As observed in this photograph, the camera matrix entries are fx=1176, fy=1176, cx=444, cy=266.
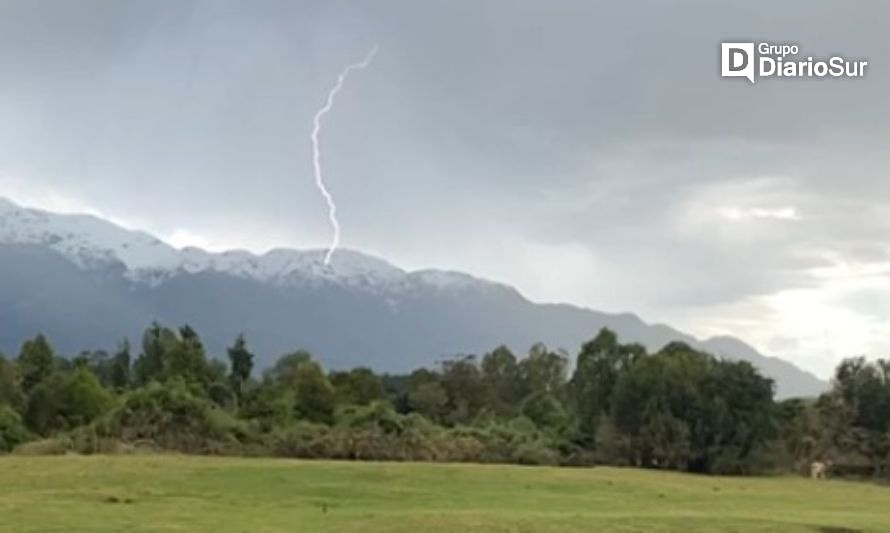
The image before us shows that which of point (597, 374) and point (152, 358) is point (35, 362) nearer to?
point (152, 358)

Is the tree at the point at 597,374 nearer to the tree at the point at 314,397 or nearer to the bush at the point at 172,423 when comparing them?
the tree at the point at 314,397

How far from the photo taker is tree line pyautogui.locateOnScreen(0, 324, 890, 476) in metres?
52.2

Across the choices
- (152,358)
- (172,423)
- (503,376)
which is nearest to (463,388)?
(503,376)

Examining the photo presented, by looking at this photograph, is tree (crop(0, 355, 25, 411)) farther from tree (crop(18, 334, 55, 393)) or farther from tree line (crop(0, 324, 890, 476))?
tree (crop(18, 334, 55, 393))

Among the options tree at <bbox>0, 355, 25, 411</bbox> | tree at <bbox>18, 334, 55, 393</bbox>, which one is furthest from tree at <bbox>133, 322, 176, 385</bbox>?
tree at <bbox>0, 355, 25, 411</bbox>

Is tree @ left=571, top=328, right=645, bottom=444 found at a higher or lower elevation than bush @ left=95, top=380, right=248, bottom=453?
higher

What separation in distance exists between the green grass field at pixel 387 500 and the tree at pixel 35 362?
2685cm

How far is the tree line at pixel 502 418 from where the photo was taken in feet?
171

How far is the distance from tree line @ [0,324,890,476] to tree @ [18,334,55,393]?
0.12 metres

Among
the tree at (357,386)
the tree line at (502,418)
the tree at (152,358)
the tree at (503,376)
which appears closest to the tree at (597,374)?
the tree line at (502,418)

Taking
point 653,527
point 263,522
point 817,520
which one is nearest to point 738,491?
point 817,520

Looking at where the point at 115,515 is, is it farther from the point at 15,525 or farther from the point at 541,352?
the point at 541,352

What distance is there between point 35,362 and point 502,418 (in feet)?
88.3

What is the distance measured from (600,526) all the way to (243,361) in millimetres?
54770
